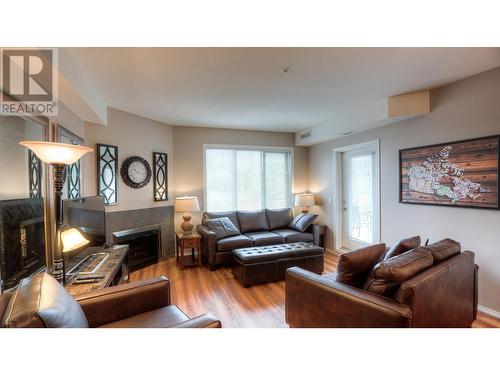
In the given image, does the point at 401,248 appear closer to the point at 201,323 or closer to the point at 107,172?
the point at 201,323

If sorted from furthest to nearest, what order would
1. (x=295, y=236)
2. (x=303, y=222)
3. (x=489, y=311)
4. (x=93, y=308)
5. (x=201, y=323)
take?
(x=303, y=222) → (x=295, y=236) → (x=489, y=311) → (x=93, y=308) → (x=201, y=323)

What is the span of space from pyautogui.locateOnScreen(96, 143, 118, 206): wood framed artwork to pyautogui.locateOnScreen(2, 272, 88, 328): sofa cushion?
2316 mm

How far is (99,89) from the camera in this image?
2512 millimetres

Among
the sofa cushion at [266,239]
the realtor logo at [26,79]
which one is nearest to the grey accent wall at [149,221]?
the sofa cushion at [266,239]

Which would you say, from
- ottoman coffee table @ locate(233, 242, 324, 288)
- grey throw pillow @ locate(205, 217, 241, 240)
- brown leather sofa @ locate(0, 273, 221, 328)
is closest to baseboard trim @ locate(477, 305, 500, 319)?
ottoman coffee table @ locate(233, 242, 324, 288)

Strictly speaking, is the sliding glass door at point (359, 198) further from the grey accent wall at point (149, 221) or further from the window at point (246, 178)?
the grey accent wall at point (149, 221)

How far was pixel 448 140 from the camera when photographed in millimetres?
2523

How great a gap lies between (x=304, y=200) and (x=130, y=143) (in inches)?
130

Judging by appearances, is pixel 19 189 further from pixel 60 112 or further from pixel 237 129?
pixel 237 129

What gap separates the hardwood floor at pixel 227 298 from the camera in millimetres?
2129

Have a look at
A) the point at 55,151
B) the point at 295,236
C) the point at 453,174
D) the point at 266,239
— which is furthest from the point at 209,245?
the point at 453,174

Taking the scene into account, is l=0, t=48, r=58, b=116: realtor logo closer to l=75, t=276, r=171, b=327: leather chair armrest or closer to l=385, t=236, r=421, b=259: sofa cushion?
l=75, t=276, r=171, b=327: leather chair armrest
